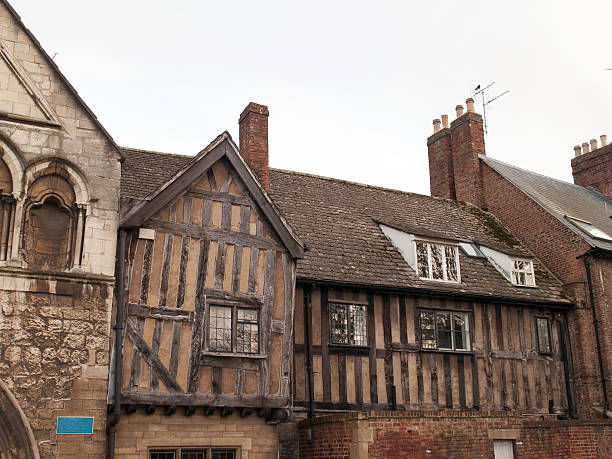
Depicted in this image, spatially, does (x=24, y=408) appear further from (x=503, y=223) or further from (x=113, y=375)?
(x=503, y=223)

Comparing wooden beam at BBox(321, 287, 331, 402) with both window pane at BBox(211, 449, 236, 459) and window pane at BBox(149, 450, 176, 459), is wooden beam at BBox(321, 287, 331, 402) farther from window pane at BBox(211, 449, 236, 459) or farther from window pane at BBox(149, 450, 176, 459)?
window pane at BBox(149, 450, 176, 459)

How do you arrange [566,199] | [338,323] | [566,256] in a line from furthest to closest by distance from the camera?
[566,199] → [566,256] → [338,323]

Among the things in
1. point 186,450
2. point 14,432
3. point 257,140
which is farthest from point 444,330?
point 14,432

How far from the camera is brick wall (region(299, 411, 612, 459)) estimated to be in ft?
47.5

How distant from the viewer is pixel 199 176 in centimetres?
1516

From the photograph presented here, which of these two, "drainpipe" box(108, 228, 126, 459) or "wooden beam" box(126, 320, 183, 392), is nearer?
"drainpipe" box(108, 228, 126, 459)

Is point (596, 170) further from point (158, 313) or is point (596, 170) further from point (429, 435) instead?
point (158, 313)

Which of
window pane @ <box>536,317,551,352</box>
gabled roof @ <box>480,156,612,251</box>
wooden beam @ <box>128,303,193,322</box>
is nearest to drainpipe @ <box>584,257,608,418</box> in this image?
gabled roof @ <box>480,156,612,251</box>

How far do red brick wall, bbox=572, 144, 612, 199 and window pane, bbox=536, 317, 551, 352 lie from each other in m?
11.5

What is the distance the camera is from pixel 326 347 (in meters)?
17.5

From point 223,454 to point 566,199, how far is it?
707 inches

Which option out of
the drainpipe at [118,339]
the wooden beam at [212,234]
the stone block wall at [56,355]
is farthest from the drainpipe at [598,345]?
the stone block wall at [56,355]

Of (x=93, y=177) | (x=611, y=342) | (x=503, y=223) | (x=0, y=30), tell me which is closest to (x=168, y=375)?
(x=93, y=177)

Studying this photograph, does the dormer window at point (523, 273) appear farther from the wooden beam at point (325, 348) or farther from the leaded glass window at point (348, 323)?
the wooden beam at point (325, 348)
